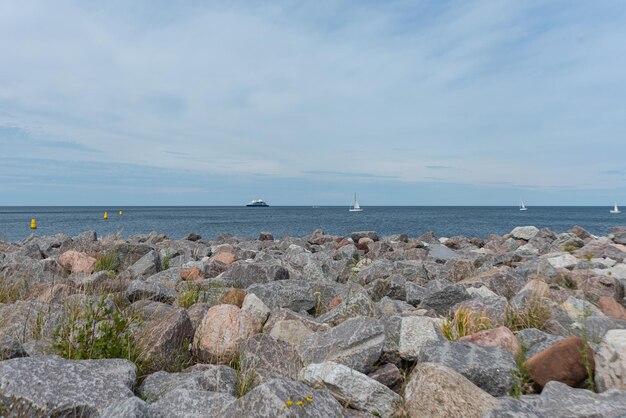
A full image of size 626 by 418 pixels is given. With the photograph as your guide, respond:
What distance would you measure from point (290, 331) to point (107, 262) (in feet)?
28.8

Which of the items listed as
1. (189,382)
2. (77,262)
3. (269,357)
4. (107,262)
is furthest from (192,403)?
(107,262)

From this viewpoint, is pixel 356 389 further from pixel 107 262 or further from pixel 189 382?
pixel 107 262

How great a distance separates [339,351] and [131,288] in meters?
4.61

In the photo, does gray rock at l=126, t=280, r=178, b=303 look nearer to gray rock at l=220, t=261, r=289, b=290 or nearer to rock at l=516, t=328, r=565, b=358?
gray rock at l=220, t=261, r=289, b=290

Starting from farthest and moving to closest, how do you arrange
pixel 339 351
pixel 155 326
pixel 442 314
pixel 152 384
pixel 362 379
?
pixel 442 314 → pixel 155 326 → pixel 339 351 → pixel 152 384 → pixel 362 379

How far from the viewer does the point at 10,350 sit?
4871mm

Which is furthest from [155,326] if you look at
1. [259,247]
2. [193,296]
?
[259,247]

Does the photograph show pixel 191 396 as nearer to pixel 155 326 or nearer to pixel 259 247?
pixel 155 326

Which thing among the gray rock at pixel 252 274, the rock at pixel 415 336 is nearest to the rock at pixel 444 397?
the rock at pixel 415 336

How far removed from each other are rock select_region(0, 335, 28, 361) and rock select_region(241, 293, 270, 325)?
256 centimetres

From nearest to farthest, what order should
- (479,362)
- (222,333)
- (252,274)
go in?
(479,362)
(222,333)
(252,274)

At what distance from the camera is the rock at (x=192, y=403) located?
12.8ft

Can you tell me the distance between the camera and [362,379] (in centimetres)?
442

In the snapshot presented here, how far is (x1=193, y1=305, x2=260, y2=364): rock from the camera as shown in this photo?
5766mm
